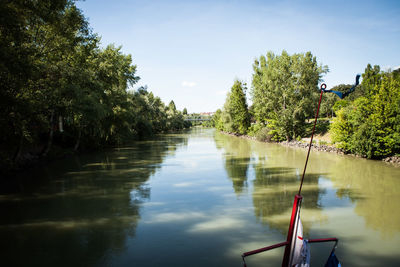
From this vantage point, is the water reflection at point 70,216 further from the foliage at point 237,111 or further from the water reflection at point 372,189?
the foliage at point 237,111

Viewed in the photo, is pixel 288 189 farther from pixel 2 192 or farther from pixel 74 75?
pixel 74 75

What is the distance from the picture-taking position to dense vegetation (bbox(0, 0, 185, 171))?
383 inches

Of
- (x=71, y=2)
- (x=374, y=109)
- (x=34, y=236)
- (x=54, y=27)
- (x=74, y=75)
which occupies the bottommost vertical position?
(x=34, y=236)

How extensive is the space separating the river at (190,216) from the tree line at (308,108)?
3143mm

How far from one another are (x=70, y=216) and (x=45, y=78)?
1013cm

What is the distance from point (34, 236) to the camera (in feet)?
23.0

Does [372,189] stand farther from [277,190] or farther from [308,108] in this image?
[308,108]

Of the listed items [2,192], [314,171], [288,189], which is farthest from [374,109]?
[2,192]

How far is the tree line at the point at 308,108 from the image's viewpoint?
17047mm

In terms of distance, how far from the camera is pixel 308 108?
34344mm

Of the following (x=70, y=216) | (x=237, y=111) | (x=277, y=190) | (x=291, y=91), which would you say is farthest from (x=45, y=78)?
(x=237, y=111)

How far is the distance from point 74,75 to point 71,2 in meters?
4.34

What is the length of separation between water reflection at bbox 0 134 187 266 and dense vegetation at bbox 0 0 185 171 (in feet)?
11.0

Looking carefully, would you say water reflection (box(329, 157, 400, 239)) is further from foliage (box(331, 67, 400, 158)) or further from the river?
foliage (box(331, 67, 400, 158))
